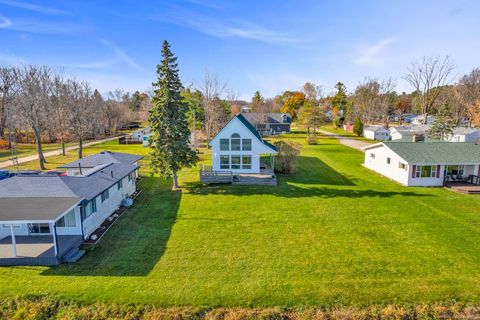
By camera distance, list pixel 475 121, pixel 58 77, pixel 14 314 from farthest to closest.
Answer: pixel 475 121 < pixel 58 77 < pixel 14 314

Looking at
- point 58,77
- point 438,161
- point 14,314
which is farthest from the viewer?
point 58,77

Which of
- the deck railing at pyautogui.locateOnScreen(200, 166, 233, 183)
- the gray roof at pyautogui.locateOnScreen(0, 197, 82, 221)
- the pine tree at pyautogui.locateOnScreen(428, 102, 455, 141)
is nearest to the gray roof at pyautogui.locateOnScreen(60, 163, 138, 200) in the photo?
the gray roof at pyautogui.locateOnScreen(0, 197, 82, 221)

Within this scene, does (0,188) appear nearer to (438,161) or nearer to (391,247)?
(391,247)

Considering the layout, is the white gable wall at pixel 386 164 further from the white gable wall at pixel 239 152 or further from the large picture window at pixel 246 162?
the large picture window at pixel 246 162

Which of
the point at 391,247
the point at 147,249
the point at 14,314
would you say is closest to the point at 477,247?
the point at 391,247

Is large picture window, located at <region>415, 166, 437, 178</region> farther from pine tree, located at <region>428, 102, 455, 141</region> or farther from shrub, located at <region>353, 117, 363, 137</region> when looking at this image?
shrub, located at <region>353, 117, 363, 137</region>

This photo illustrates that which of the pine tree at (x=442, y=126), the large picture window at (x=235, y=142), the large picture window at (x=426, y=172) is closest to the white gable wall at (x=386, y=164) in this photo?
the large picture window at (x=426, y=172)

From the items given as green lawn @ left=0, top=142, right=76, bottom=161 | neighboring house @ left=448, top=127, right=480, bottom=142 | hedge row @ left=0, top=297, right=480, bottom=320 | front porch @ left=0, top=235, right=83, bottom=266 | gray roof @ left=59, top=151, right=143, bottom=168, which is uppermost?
neighboring house @ left=448, top=127, right=480, bottom=142
